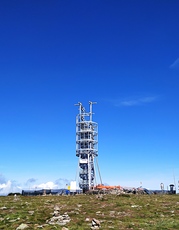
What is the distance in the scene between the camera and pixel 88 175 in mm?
96125

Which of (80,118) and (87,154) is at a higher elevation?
(80,118)

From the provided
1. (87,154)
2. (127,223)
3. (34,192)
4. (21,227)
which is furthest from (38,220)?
(87,154)

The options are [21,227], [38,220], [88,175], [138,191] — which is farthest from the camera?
[88,175]

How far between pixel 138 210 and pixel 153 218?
4.00 m

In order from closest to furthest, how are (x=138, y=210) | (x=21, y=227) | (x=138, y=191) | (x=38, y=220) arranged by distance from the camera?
1. (x=21, y=227)
2. (x=38, y=220)
3. (x=138, y=210)
4. (x=138, y=191)

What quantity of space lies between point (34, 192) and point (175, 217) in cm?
4587

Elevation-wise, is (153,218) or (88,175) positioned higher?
Result: (88,175)

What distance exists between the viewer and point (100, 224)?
19.7 m

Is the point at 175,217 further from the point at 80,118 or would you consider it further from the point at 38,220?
the point at 80,118

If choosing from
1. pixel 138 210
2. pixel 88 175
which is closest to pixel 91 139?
pixel 88 175

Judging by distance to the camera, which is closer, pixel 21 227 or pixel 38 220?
pixel 21 227

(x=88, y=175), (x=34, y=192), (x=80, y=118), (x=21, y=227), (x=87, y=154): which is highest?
(x=80, y=118)

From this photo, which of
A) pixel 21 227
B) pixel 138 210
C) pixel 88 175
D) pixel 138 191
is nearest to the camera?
pixel 21 227

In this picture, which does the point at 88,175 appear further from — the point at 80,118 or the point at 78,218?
the point at 78,218
